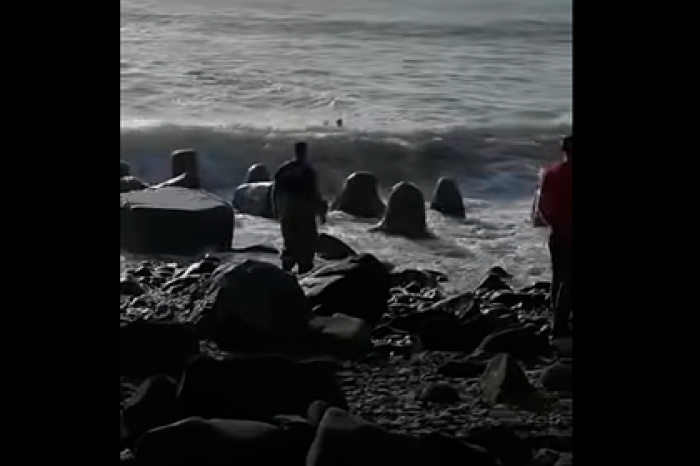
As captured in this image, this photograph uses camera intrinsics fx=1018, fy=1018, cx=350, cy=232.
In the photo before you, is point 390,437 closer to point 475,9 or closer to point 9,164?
point 9,164

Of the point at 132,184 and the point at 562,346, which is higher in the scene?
the point at 132,184

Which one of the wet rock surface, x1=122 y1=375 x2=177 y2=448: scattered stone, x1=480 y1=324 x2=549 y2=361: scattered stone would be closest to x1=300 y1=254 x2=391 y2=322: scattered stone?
the wet rock surface

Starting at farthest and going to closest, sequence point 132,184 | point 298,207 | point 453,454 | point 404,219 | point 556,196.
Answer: point 404,219, point 132,184, point 298,207, point 556,196, point 453,454

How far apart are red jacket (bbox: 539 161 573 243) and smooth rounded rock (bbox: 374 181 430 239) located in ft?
6.34

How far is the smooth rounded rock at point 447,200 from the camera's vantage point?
467 centimetres

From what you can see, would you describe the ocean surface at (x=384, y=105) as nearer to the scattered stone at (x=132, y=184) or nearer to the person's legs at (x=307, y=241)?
the scattered stone at (x=132, y=184)

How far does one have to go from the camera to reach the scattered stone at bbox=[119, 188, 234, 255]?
3.70m

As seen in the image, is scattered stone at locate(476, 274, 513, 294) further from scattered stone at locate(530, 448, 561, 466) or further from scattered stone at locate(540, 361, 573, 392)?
scattered stone at locate(530, 448, 561, 466)

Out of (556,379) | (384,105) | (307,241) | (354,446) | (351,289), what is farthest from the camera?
(384,105)

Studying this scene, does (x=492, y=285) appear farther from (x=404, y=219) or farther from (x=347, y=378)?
(x=347, y=378)

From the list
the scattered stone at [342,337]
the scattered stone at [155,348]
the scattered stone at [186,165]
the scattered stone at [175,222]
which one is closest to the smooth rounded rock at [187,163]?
the scattered stone at [186,165]

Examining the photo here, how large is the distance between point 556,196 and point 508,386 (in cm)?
48

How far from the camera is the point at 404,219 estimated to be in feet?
14.8

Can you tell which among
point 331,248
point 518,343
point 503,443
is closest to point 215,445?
point 503,443
